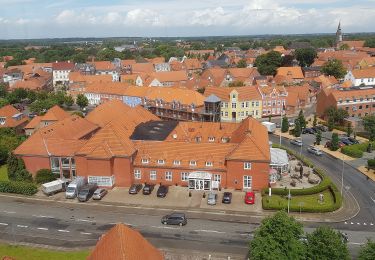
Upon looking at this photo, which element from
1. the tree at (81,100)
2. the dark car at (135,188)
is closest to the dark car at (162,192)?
the dark car at (135,188)

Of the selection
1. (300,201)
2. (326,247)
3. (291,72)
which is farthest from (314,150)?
(291,72)

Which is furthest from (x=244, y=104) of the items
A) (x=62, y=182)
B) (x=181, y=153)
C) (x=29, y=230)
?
(x=29, y=230)

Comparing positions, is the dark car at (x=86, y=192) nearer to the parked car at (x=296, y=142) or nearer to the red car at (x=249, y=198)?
the red car at (x=249, y=198)

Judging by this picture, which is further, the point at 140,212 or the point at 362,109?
the point at 362,109

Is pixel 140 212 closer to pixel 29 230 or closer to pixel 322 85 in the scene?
pixel 29 230

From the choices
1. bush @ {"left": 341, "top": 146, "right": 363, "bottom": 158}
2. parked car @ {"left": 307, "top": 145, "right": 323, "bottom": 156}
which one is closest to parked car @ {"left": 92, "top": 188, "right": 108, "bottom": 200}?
parked car @ {"left": 307, "top": 145, "right": 323, "bottom": 156}

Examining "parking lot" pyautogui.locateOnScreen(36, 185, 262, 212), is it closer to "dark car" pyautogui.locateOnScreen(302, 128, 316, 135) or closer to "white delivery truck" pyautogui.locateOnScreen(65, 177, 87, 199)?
"white delivery truck" pyautogui.locateOnScreen(65, 177, 87, 199)

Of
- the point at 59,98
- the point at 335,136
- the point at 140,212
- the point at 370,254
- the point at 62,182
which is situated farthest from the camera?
the point at 59,98
